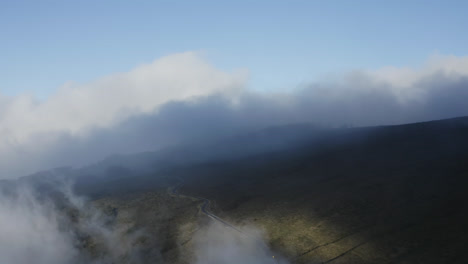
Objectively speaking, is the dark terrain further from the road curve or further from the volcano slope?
the road curve

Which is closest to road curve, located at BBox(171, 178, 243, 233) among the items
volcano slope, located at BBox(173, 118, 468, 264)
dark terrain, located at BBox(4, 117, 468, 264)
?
dark terrain, located at BBox(4, 117, 468, 264)

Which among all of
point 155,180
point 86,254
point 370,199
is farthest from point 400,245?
point 155,180

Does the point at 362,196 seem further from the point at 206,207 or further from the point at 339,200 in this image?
the point at 206,207

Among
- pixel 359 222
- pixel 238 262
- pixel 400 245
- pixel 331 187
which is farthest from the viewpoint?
pixel 331 187

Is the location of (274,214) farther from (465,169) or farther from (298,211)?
(465,169)

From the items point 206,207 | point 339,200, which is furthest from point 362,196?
point 206,207

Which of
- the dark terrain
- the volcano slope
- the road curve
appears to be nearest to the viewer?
the volcano slope
